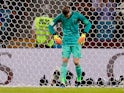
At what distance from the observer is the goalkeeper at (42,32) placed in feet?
33.9

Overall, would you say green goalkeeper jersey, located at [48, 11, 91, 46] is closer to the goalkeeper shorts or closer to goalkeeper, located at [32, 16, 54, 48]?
the goalkeeper shorts

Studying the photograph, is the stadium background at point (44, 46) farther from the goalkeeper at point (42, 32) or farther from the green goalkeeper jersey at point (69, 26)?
the green goalkeeper jersey at point (69, 26)

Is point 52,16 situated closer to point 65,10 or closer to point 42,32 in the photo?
point 42,32

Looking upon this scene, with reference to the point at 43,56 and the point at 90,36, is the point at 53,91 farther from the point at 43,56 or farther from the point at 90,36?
the point at 90,36

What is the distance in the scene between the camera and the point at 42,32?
10414 millimetres

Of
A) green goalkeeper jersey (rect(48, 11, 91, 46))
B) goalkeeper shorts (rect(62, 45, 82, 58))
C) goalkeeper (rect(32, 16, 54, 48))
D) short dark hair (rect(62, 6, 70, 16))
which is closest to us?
short dark hair (rect(62, 6, 70, 16))

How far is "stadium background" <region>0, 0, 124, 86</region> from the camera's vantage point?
9.98 metres

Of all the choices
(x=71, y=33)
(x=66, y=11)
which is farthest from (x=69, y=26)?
(x=66, y=11)

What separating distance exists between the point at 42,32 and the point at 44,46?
32 cm

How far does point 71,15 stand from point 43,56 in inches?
52.2

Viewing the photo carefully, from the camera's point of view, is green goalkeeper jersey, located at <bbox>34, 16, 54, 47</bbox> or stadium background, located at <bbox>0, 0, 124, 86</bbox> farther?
green goalkeeper jersey, located at <bbox>34, 16, 54, 47</bbox>

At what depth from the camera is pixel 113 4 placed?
1065 centimetres

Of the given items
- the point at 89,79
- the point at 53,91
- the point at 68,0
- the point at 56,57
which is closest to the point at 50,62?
the point at 56,57

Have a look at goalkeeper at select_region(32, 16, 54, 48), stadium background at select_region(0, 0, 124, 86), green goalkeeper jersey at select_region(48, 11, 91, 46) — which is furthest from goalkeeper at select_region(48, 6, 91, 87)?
goalkeeper at select_region(32, 16, 54, 48)
